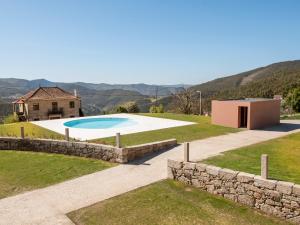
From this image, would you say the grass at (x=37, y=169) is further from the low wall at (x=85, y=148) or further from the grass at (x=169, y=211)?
the grass at (x=169, y=211)

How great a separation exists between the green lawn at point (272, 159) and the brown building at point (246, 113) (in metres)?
5.04

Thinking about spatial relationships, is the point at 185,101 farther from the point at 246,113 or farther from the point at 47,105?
the point at 47,105

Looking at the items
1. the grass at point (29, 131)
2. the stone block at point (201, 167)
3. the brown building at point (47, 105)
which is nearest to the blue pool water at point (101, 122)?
the grass at point (29, 131)

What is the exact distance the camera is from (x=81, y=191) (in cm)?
1088

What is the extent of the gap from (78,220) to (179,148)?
8.48 metres

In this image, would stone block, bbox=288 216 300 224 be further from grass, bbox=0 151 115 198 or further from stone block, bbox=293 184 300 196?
grass, bbox=0 151 115 198

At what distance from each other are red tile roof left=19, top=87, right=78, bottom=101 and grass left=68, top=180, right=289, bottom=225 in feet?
121

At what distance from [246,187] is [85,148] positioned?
355 inches

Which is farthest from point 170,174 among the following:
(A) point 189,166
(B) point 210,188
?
(B) point 210,188

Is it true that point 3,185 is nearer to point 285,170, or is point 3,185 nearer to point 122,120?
point 285,170

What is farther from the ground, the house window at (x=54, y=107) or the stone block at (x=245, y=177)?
the house window at (x=54, y=107)

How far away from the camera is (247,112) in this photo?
2270cm

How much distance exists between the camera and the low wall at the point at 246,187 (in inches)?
322

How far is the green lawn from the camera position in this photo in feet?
36.1
